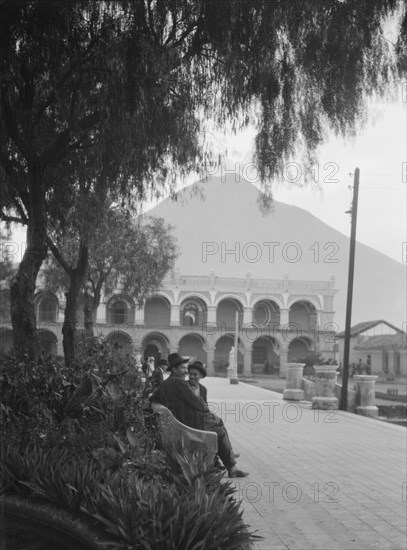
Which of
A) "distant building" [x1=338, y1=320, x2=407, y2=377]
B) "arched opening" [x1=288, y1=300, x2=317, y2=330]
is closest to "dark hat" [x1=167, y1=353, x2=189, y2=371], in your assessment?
"distant building" [x1=338, y1=320, x2=407, y2=377]

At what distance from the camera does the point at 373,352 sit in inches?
2041

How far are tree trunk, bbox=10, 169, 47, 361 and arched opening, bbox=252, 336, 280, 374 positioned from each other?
53068 mm

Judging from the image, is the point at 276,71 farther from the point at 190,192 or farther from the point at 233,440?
the point at 233,440

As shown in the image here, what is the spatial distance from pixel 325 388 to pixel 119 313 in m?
43.9

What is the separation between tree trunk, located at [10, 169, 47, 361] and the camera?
8.03 metres

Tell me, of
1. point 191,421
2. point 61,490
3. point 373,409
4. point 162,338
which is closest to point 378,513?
point 191,421

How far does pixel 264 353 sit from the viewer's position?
6266 centimetres

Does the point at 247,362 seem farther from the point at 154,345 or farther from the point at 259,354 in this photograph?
the point at 154,345

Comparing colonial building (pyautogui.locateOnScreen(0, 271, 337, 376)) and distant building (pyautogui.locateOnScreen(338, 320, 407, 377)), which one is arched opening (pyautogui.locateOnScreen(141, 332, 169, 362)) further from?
distant building (pyautogui.locateOnScreen(338, 320, 407, 377))

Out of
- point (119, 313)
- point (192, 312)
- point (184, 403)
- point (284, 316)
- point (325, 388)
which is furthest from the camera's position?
point (192, 312)

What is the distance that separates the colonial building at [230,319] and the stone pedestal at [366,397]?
134ft

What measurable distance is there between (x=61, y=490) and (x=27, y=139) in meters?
4.80

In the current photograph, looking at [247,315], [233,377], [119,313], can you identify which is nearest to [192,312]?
[247,315]

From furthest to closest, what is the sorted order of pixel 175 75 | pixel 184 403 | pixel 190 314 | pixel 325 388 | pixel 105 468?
pixel 190 314 < pixel 325 388 < pixel 184 403 < pixel 175 75 < pixel 105 468
